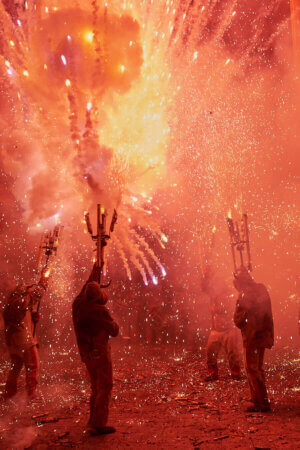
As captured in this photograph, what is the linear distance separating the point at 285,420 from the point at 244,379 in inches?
91.1

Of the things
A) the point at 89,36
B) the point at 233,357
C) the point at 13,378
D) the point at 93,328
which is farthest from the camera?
the point at 89,36

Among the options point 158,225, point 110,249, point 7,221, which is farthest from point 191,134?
point 7,221

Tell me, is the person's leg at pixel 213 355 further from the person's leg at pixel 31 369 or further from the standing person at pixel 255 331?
the person's leg at pixel 31 369

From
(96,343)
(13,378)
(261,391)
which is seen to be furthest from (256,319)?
(13,378)

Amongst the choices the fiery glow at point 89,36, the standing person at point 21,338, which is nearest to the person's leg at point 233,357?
the standing person at point 21,338

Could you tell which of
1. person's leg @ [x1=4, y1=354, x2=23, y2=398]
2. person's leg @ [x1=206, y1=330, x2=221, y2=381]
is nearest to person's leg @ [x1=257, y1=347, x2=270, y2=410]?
person's leg @ [x1=206, y1=330, x2=221, y2=381]

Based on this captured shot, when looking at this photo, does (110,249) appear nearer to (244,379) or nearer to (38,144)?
(38,144)

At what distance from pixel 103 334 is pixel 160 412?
1.55m

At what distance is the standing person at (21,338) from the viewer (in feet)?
18.2

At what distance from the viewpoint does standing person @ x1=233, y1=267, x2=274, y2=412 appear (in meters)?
4.63

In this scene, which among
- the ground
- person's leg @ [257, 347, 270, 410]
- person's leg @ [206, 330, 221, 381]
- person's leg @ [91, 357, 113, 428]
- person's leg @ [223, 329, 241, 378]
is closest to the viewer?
the ground

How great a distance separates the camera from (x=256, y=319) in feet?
15.8

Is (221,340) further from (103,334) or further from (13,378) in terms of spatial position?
(13,378)

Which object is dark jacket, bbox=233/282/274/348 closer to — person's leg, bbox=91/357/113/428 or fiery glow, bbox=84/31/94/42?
person's leg, bbox=91/357/113/428
